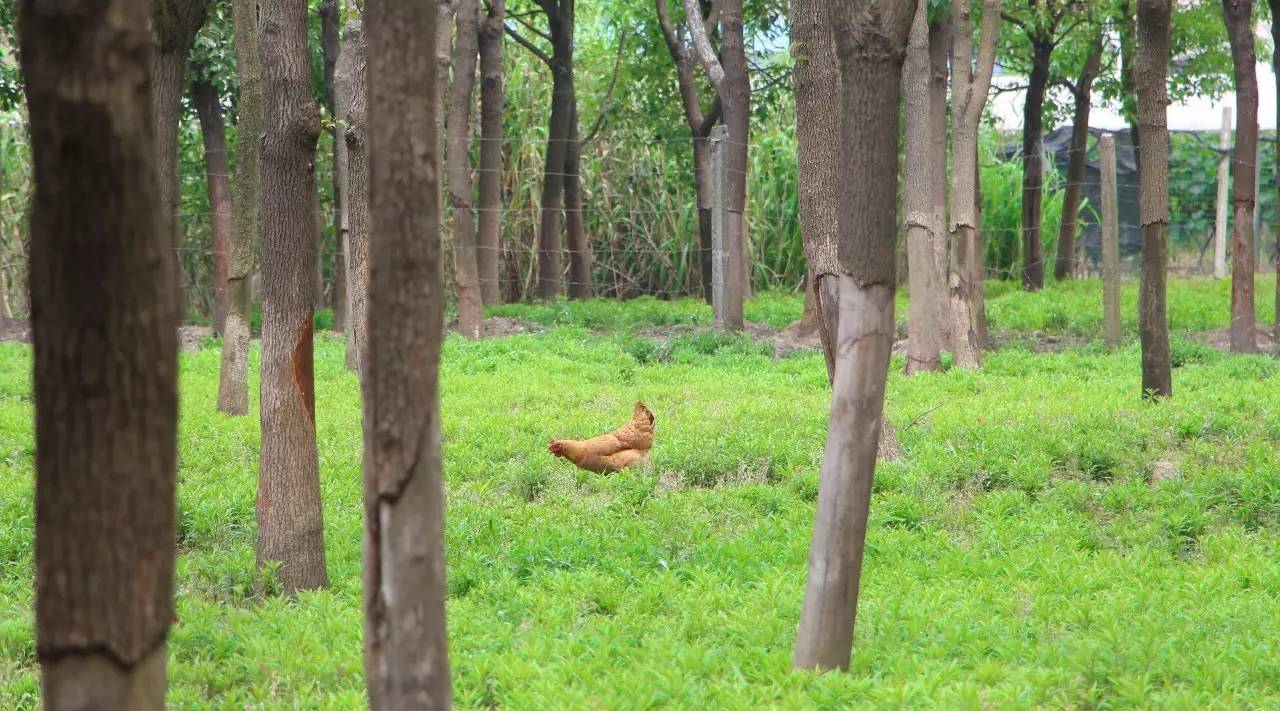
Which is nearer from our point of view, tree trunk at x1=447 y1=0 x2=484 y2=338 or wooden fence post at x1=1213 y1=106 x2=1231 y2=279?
tree trunk at x1=447 y1=0 x2=484 y2=338

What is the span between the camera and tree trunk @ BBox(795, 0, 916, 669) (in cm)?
406

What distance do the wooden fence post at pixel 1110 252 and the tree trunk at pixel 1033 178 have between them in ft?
12.0

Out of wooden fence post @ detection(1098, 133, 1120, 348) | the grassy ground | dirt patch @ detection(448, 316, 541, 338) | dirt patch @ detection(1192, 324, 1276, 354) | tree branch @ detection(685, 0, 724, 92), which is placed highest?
tree branch @ detection(685, 0, 724, 92)

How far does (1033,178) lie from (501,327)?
7294mm

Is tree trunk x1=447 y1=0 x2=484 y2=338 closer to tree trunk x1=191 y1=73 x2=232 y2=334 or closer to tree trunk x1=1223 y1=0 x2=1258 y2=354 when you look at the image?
tree trunk x1=191 y1=73 x2=232 y2=334

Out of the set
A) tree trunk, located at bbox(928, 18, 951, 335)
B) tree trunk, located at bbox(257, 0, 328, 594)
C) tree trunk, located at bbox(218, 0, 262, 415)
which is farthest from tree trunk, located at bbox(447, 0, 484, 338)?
tree trunk, located at bbox(257, 0, 328, 594)

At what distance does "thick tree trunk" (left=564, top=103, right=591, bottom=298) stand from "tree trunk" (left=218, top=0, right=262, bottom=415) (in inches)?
382

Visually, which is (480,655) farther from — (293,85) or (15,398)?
(15,398)

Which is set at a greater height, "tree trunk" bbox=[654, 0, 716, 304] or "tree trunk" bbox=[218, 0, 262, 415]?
"tree trunk" bbox=[654, 0, 716, 304]

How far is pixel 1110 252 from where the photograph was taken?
1241 centimetres

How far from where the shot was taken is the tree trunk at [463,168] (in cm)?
1342

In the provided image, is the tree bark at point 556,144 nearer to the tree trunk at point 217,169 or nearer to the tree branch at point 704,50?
the tree branch at point 704,50

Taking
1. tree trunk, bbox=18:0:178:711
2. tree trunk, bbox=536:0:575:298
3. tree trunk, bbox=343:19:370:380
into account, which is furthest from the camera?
tree trunk, bbox=536:0:575:298

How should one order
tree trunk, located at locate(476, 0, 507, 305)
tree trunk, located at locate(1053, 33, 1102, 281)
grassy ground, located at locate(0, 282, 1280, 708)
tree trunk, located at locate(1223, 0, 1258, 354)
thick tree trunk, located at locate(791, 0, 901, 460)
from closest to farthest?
grassy ground, located at locate(0, 282, 1280, 708), thick tree trunk, located at locate(791, 0, 901, 460), tree trunk, located at locate(1223, 0, 1258, 354), tree trunk, located at locate(476, 0, 507, 305), tree trunk, located at locate(1053, 33, 1102, 281)
